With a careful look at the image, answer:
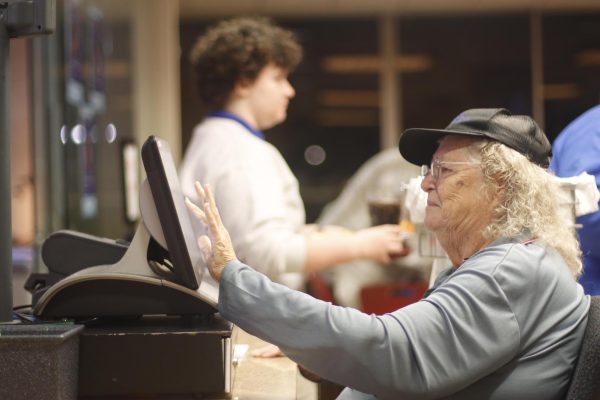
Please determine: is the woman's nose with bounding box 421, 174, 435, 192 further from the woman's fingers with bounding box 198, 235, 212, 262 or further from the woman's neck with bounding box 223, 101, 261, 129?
the woman's neck with bounding box 223, 101, 261, 129

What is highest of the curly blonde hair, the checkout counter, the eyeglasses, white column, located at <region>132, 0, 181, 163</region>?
white column, located at <region>132, 0, 181, 163</region>

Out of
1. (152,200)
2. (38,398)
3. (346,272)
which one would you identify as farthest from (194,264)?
(346,272)

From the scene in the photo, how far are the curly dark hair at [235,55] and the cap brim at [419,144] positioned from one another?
1.03 metres

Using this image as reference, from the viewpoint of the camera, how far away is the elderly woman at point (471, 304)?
124 cm

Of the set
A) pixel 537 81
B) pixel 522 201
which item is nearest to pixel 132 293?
pixel 522 201

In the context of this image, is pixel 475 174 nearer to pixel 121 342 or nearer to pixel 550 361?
pixel 550 361

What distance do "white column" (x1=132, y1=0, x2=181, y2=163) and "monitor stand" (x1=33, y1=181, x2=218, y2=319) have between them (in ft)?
15.9

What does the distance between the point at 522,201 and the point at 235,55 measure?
4.38 ft

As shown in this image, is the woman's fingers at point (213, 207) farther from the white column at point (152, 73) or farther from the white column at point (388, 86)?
the white column at point (388, 86)

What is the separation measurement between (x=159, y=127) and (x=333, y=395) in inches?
196

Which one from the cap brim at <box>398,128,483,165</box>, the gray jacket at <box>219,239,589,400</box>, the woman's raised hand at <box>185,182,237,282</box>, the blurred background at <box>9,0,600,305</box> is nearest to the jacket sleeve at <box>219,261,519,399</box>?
the gray jacket at <box>219,239,589,400</box>

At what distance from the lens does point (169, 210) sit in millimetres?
1401

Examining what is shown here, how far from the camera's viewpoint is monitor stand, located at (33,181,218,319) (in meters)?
1.48

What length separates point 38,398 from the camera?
1.26 meters
